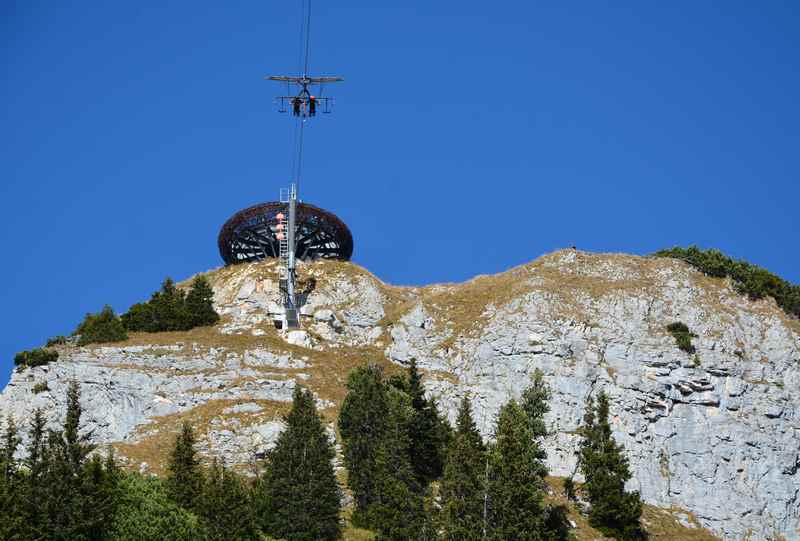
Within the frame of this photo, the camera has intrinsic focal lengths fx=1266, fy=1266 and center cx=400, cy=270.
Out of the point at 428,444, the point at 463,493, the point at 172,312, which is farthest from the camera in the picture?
the point at 172,312

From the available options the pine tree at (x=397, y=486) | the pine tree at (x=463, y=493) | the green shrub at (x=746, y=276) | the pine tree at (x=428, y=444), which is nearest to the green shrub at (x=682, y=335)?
the green shrub at (x=746, y=276)

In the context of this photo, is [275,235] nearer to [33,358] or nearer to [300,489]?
[33,358]

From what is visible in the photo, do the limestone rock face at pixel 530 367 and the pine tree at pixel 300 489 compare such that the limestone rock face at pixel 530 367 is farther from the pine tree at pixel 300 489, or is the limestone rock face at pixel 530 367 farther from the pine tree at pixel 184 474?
the pine tree at pixel 300 489

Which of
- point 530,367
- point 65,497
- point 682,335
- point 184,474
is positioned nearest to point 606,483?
point 530,367

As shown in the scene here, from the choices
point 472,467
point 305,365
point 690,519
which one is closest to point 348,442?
point 472,467

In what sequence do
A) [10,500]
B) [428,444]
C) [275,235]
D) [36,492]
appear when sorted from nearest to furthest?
1. [10,500]
2. [36,492]
3. [428,444]
4. [275,235]

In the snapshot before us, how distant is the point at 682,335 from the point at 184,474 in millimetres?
47795

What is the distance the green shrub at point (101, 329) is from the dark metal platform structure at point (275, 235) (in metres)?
16.5

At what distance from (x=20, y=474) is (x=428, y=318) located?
Answer: 47442mm

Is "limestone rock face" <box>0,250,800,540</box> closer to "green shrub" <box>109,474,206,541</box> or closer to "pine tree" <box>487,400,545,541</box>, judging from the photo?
"green shrub" <box>109,474,206,541</box>

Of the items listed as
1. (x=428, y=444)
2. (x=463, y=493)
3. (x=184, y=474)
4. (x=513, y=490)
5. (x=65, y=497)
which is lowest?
(x=65, y=497)

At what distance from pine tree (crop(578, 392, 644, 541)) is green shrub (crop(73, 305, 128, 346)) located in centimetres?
4348

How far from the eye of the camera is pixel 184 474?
88312mm

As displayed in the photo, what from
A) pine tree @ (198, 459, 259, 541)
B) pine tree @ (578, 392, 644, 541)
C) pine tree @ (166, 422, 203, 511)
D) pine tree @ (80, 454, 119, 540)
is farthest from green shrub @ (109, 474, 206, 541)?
pine tree @ (578, 392, 644, 541)
